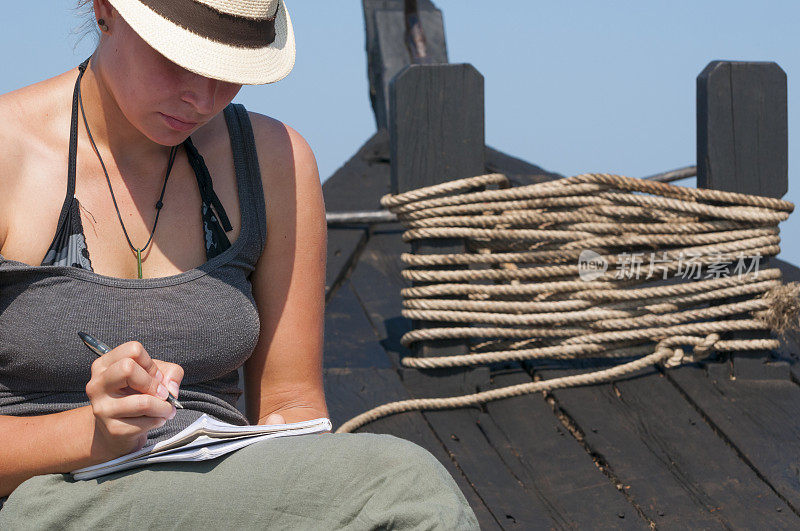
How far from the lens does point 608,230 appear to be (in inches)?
99.7

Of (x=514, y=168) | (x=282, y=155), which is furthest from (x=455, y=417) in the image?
(x=514, y=168)

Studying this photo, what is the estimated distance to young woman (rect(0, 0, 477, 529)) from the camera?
1.15 meters

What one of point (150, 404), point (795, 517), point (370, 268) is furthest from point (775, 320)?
point (150, 404)

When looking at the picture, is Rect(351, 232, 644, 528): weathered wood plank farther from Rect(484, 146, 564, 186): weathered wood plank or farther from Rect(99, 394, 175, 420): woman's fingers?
Rect(99, 394, 175, 420): woman's fingers

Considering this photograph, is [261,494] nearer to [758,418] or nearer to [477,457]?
[477,457]

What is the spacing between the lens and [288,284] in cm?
162

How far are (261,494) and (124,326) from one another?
14.6 inches

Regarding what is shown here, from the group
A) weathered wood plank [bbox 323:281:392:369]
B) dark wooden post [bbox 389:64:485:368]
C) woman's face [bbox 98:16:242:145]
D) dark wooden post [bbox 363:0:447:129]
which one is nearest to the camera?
woman's face [bbox 98:16:242:145]

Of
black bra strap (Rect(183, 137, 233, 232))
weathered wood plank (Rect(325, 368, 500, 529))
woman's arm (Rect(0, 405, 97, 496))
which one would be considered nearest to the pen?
woman's arm (Rect(0, 405, 97, 496))

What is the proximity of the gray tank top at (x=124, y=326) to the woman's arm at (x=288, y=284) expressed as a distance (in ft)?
0.25

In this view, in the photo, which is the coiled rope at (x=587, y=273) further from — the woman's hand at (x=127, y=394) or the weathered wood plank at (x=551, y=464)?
the woman's hand at (x=127, y=394)

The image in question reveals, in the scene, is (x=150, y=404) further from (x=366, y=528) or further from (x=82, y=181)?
(x=82, y=181)

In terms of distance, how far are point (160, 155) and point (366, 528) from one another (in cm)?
75

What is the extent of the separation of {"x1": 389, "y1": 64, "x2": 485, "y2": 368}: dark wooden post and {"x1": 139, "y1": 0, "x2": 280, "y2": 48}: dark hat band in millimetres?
1100
